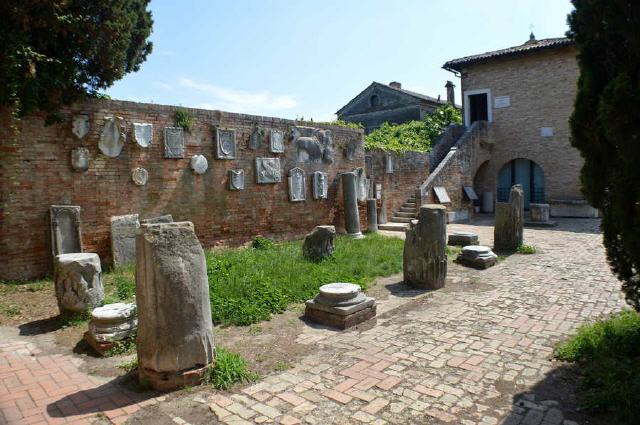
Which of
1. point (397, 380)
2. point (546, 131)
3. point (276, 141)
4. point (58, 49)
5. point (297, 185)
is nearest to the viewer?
point (397, 380)

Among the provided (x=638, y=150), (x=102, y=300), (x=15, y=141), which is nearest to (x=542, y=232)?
(x=638, y=150)

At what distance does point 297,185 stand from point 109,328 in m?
7.99

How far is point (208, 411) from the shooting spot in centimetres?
369

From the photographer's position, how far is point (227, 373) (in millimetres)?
4227

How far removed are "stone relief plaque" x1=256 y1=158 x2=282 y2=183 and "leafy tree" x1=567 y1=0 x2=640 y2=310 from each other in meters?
8.34

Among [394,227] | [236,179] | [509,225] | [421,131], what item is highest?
[421,131]

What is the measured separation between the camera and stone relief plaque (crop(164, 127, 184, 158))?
9688mm

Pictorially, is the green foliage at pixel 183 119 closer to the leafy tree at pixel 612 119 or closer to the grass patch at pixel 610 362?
the leafy tree at pixel 612 119

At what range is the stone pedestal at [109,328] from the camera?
16.5 ft

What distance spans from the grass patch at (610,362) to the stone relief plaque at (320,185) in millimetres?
8701

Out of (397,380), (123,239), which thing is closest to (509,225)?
(397,380)

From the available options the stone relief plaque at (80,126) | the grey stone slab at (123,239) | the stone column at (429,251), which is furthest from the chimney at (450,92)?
the stone relief plaque at (80,126)

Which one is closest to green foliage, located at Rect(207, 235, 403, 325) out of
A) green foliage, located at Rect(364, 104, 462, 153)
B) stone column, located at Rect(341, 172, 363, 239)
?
stone column, located at Rect(341, 172, 363, 239)

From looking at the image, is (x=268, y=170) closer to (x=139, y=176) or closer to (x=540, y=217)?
(x=139, y=176)
